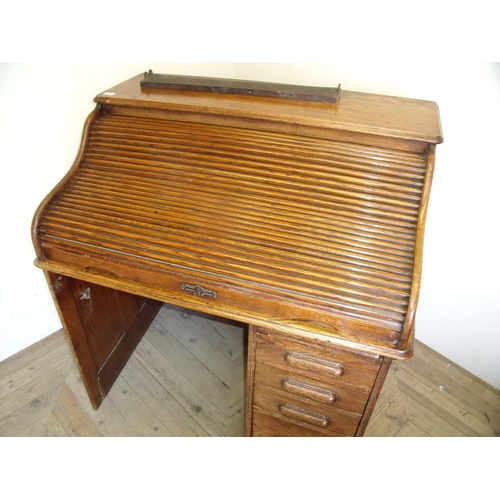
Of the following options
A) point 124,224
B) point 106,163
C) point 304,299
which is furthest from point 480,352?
point 106,163

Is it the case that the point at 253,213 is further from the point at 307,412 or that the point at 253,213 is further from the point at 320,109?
the point at 307,412

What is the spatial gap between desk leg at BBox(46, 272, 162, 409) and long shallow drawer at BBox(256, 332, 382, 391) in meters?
0.84

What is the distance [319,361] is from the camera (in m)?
1.21

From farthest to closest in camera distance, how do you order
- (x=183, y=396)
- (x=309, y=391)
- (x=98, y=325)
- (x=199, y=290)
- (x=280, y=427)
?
(x=183, y=396) < (x=98, y=325) < (x=280, y=427) < (x=309, y=391) < (x=199, y=290)

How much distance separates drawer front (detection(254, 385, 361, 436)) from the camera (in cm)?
132

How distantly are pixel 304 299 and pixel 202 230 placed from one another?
1.34 feet

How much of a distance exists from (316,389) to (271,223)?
0.61 m

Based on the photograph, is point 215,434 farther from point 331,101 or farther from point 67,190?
point 331,101

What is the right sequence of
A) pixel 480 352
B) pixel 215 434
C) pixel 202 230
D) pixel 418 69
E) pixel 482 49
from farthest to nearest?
pixel 480 352 < pixel 215 434 < pixel 418 69 < pixel 482 49 < pixel 202 230

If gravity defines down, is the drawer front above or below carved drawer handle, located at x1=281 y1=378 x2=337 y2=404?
below

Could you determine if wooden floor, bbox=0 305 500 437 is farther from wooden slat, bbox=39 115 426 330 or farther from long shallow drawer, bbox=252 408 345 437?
wooden slat, bbox=39 115 426 330

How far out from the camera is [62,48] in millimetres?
1479

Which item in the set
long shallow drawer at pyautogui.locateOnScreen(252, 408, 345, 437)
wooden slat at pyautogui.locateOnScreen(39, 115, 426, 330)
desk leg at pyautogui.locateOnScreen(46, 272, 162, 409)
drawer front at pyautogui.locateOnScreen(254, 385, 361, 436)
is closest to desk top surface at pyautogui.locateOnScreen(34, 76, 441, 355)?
wooden slat at pyautogui.locateOnScreen(39, 115, 426, 330)

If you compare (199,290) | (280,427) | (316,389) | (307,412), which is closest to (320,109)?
(199,290)
